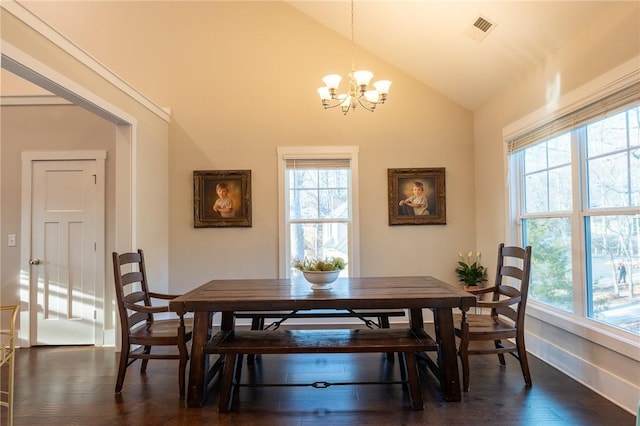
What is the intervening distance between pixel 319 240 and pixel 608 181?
8.75 ft

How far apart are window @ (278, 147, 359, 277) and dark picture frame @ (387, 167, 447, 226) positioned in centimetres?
45

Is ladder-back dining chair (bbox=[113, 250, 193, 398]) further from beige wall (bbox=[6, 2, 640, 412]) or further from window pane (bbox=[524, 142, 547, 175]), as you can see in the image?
window pane (bbox=[524, 142, 547, 175])

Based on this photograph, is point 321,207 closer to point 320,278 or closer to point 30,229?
point 320,278

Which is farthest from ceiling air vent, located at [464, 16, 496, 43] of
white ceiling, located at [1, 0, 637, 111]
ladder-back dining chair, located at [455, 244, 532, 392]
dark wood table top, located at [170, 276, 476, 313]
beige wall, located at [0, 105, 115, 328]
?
beige wall, located at [0, 105, 115, 328]

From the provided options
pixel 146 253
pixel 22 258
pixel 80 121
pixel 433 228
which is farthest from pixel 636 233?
pixel 22 258

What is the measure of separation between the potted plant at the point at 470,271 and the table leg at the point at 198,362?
2886mm

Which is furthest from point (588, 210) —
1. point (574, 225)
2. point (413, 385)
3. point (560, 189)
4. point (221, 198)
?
point (221, 198)

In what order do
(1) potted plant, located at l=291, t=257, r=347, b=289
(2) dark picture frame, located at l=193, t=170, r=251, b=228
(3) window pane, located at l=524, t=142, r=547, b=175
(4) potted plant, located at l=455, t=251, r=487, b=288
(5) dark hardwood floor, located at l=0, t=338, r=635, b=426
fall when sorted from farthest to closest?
(2) dark picture frame, located at l=193, t=170, r=251, b=228 → (4) potted plant, located at l=455, t=251, r=487, b=288 → (3) window pane, located at l=524, t=142, r=547, b=175 → (1) potted plant, located at l=291, t=257, r=347, b=289 → (5) dark hardwood floor, located at l=0, t=338, r=635, b=426

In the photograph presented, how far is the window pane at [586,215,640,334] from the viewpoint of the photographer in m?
2.20

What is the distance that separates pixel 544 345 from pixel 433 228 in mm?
1585

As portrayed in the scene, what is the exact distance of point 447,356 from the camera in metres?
2.29

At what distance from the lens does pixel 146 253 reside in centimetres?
354

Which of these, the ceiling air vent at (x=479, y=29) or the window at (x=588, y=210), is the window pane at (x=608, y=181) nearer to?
the window at (x=588, y=210)

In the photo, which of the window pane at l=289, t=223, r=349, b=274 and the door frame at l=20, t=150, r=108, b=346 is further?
the window pane at l=289, t=223, r=349, b=274
